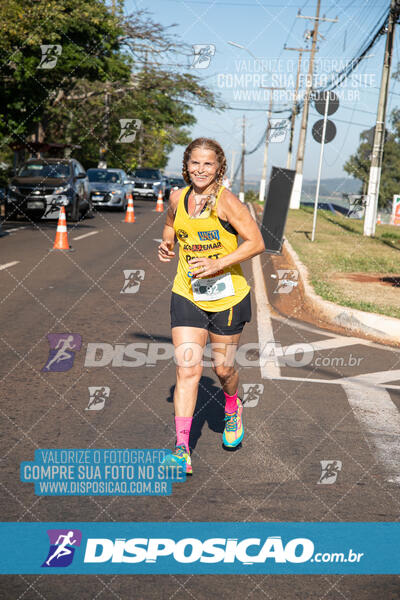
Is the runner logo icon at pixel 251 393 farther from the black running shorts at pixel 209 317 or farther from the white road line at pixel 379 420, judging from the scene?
the black running shorts at pixel 209 317

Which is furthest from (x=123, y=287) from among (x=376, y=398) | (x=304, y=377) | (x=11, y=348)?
(x=376, y=398)

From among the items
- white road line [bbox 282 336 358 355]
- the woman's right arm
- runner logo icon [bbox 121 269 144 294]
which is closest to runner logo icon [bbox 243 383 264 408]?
white road line [bbox 282 336 358 355]

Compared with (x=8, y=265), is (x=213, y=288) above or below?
above

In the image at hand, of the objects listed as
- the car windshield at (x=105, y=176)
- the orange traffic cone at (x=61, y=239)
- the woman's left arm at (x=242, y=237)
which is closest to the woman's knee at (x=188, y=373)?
the woman's left arm at (x=242, y=237)

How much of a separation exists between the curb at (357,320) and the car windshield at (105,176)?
20.8 m

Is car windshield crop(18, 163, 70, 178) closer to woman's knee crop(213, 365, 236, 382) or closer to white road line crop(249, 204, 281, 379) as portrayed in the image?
white road line crop(249, 204, 281, 379)

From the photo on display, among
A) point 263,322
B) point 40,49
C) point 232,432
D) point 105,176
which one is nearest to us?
point 232,432

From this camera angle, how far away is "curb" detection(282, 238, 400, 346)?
8406mm

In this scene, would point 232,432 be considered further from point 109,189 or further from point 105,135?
point 105,135

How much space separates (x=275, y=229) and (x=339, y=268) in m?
3.39

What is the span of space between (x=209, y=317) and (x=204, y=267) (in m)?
0.41

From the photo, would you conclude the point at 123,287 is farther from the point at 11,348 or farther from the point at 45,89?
the point at 45,89

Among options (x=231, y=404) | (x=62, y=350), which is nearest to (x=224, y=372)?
(x=231, y=404)

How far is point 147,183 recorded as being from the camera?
4147 cm
